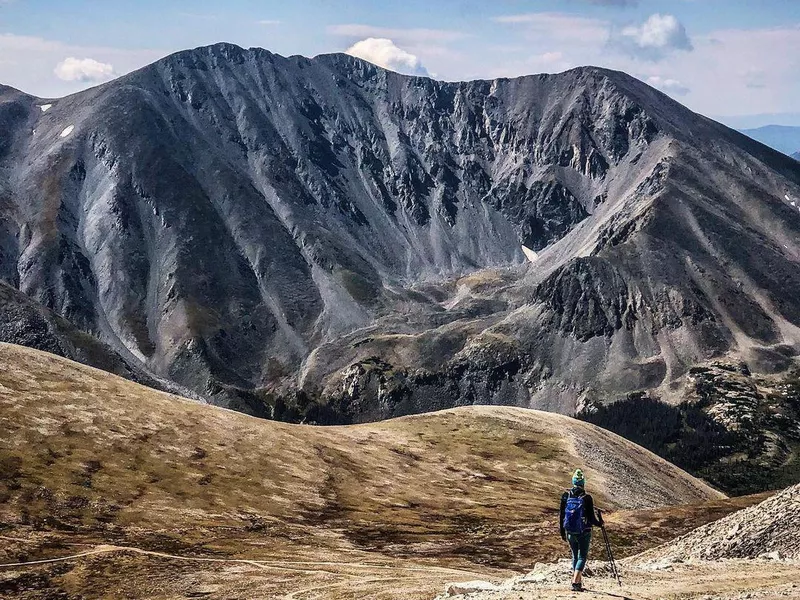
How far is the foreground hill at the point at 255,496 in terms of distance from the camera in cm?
6331

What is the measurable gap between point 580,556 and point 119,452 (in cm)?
7700

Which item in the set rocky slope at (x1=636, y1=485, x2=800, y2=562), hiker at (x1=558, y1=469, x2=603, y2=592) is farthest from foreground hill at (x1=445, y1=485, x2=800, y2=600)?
hiker at (x1=558, y1=469, x2=603, y2=592)

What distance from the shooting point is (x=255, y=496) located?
321 ft

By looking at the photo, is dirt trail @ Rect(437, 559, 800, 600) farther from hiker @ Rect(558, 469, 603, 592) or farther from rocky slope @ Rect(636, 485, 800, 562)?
rocky slope @ Rect(636, 485, 800, 562)

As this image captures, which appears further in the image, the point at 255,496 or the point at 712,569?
the point at 255,496

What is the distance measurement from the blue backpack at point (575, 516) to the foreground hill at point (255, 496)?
15.0 meters

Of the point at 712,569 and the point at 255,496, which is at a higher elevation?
the point at 712,569

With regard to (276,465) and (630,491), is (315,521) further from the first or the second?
(630,491)

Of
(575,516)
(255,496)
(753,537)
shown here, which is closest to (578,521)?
(575,516)

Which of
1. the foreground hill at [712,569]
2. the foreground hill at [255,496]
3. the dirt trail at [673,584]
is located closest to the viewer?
the dirt trail at [673,584]

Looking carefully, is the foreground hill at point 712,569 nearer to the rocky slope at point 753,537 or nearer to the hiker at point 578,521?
the rocky slope at point 753,537

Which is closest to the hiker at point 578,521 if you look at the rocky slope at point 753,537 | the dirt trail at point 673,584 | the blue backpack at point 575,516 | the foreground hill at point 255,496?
the blue backpack at point 575,516

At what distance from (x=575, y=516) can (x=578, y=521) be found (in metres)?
0.27

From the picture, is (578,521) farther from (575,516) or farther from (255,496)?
(255,496)
